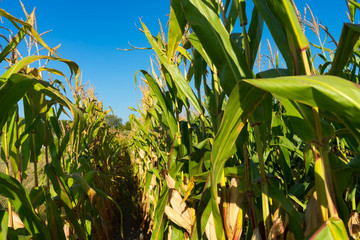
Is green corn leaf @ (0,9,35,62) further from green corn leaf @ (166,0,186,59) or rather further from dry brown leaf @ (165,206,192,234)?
dry brown leaf @ (165,206,192,234)

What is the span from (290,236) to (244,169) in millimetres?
244

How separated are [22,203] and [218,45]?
0.85 meters

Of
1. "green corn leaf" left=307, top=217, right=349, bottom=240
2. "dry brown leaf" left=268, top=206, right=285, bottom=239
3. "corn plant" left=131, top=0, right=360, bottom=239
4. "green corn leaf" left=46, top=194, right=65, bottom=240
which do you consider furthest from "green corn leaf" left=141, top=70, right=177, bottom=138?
"green corn leaf" left=307, top=217, right=349, bottom=240

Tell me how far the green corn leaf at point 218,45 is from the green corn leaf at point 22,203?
0.75 meters

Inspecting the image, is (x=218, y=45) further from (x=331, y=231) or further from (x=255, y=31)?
(x=331, y=231)

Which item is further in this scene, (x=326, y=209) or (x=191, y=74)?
(x=191, y=74)

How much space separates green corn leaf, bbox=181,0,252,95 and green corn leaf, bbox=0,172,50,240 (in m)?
0.75

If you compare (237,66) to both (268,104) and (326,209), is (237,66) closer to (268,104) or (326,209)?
(268,104)

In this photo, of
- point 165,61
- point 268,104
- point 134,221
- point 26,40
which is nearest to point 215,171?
point 268,104

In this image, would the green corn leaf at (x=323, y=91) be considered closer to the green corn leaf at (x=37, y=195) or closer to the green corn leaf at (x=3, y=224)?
the green corn leaf at (x=3, y=224)

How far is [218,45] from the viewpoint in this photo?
71 centimetres

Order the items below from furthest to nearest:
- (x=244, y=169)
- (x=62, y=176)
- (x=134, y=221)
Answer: (x=134, y=221) → (x=62, y=176) → (x=244, y=169)

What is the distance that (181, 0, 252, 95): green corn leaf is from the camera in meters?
0.72

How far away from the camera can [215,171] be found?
0.63 m
